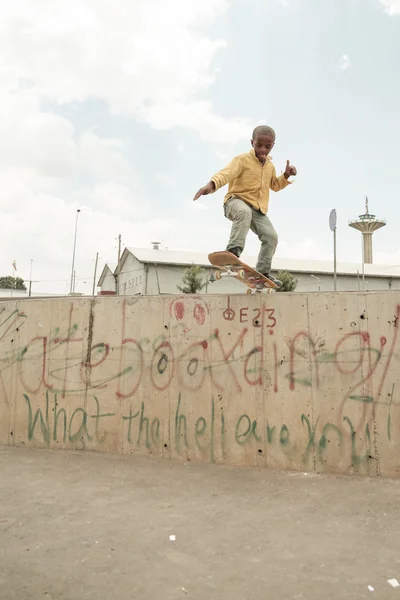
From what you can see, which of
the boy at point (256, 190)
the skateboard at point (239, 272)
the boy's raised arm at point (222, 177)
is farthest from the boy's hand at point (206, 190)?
the skateboard at point (239, 272)

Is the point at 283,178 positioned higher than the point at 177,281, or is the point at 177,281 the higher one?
the point at 177,281

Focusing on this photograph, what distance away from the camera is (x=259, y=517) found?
3885 millimetres

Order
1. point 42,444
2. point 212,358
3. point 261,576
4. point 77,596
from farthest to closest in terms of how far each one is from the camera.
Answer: point 42,444
point 212,358
point 261,576
point 77,596

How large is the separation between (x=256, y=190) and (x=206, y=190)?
35.1 inches

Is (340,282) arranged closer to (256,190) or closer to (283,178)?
(283,178)

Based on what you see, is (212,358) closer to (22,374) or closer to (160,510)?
(160,510)

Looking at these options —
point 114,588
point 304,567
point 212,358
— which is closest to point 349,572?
point 304,567

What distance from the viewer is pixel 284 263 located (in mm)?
47562

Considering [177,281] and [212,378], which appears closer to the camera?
[212,378]

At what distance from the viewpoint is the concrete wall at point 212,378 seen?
498cm

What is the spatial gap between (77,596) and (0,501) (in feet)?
6.12

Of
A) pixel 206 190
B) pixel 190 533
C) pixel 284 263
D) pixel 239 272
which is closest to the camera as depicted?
pixel 190 533

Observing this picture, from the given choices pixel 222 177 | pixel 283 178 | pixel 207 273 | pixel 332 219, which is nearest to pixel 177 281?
pixel 207 273

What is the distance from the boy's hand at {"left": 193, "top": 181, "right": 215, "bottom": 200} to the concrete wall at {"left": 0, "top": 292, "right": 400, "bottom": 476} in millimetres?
1240
